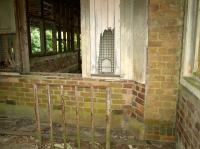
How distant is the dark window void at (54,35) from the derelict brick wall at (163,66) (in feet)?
9.85

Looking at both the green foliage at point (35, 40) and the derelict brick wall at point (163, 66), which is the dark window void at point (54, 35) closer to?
the green foliage at point (35, 40)

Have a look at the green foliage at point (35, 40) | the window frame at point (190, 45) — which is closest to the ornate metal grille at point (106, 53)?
the window frame at point (190, 45)

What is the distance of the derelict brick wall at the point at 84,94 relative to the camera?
3.36 meters

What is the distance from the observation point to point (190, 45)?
8.39 ft

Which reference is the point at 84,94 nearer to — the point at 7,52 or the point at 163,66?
the point at 163,66

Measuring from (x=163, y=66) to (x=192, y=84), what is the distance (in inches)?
24.7

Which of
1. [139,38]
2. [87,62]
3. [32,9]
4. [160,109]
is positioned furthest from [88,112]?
[32,9]

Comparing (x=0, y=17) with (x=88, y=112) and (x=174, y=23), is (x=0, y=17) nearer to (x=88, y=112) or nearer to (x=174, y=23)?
(x=88, y=112)

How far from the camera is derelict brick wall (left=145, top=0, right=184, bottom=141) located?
9.05ft

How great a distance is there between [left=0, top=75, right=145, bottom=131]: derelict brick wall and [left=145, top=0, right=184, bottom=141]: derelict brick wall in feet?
0.63

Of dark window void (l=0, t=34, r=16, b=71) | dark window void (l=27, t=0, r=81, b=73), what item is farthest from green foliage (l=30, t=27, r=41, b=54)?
dark window void (l=0, t=34, r=16, b=71)

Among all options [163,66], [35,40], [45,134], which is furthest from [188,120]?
[35,40]

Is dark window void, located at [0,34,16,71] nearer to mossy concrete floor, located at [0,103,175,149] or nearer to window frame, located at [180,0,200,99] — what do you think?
mossy concrete floor, located at [0,103,175,149]

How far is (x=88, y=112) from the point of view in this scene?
3.69 meters
